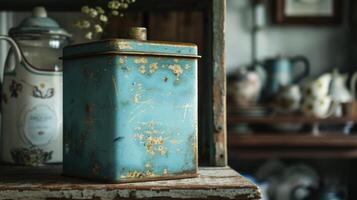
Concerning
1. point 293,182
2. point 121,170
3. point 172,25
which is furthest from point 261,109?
point 121,170

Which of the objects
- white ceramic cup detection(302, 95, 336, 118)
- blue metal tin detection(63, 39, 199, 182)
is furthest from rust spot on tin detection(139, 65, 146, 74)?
white ceramic cup detection(302, 95, 336, 118)

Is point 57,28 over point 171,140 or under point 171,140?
over

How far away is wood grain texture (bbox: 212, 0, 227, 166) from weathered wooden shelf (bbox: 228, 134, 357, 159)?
1372 mm

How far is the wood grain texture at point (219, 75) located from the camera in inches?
33.0

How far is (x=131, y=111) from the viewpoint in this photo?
2.34 ft

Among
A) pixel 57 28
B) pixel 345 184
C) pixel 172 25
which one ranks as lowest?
pixel 345 184

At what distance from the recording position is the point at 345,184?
2.60m

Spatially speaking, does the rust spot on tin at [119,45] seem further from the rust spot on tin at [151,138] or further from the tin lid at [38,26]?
the tin lid at [38,26]

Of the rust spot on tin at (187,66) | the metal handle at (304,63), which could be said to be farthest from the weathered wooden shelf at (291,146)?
the rust spot on tin at (187,66)

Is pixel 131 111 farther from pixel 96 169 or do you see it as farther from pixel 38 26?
pixel 38 26

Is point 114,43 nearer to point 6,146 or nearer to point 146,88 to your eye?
point 146,88

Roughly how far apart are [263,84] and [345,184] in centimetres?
61

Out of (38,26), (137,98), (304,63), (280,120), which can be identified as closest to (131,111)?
(137,98)

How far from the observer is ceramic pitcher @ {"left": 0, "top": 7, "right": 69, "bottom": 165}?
878mm
